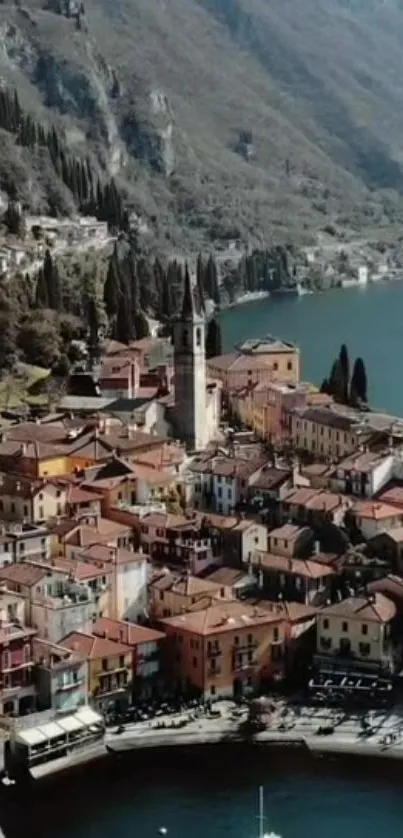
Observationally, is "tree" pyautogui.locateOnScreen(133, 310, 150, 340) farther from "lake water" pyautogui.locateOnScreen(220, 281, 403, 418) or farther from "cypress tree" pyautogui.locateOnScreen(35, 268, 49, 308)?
"lake water" pyautogui.locateOnScreen(220, 281, 403, 418)

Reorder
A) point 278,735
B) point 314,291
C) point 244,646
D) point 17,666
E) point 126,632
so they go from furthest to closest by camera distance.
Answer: point 314,291 < point 126,632 < point 244,646 < point 17,666 < point 278,735

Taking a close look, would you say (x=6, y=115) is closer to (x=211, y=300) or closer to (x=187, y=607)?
(x=211, y=300)

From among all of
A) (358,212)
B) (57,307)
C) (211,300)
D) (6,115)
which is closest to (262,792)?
(57,307)

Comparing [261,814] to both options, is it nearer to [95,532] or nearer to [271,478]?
[95,532]

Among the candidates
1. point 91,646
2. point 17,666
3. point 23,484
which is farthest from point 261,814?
point 23,484

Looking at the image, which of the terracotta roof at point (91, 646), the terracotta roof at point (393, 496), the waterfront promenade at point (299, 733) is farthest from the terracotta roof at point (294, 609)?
the terracotta roof at point (393, 496)

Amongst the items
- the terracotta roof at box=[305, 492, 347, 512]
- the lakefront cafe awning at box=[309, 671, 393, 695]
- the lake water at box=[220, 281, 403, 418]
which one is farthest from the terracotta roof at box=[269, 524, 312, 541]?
the lake water at box=[220, 281, 403, 418]
